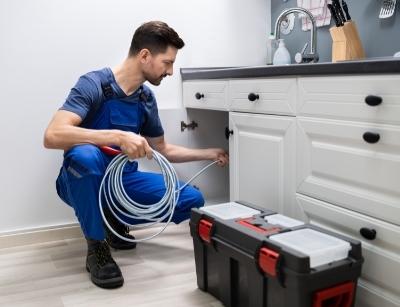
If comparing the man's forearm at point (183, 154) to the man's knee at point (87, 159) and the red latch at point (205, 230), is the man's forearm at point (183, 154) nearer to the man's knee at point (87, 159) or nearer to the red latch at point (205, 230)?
the man's knee at point (87, 159)

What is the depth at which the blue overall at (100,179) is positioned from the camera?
1.92 metres

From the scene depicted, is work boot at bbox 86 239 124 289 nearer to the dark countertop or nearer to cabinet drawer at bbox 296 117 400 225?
cabinet drawer at bbox 296 117 400 225

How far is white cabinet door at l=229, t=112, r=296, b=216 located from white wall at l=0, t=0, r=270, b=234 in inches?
29.7

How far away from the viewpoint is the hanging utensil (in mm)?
2131

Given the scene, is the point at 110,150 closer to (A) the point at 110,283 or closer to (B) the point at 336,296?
(A) the point at 110,283

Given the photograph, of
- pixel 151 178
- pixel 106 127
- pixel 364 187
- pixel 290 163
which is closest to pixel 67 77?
pixel 106 127

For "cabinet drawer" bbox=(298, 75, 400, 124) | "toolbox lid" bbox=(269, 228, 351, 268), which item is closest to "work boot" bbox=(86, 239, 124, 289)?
"toolbox lid" bbox=(269, 228, 351, 268)

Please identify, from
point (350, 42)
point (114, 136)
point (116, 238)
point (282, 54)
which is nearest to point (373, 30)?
point (350, 42)

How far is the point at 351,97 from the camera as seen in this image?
1.50 m

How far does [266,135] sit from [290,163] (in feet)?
0.66

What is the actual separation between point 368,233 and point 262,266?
0.36 m

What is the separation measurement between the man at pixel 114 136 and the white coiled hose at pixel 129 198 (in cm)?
6

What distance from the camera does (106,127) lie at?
219 cm

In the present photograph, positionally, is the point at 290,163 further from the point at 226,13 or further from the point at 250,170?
the point at 226,13
